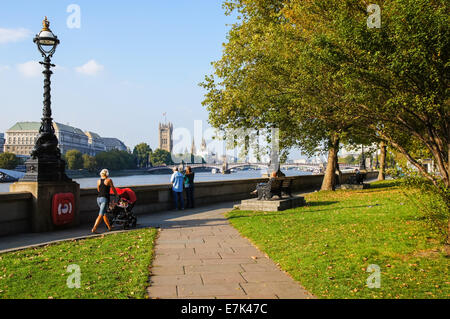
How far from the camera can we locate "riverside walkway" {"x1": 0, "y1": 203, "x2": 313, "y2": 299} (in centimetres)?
493

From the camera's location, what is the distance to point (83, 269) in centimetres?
587

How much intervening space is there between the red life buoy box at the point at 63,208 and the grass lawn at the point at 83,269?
1775 millimetres

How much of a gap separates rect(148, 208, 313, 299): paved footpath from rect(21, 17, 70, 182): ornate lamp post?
318 cm

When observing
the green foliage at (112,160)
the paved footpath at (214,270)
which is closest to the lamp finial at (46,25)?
the paved footpath at (214,270)

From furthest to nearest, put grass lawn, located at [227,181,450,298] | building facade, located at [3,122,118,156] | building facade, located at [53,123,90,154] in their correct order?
building facade, located at [53,123,90,154]
building facade, located at [3,122,118,156]
grass lawn, located at [227,181,450,298]

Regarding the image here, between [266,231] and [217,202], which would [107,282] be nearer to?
[266,231]

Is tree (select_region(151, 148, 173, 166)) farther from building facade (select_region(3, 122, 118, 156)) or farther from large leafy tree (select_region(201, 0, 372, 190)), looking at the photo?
large leafy tree (select_region(201, 0, 372, 190))

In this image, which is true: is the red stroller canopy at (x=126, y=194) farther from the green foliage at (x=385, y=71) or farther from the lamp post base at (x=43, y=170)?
the green foliage at (x=385, y=71)

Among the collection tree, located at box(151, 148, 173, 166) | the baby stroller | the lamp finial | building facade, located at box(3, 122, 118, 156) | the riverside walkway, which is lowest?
the riverside walkway

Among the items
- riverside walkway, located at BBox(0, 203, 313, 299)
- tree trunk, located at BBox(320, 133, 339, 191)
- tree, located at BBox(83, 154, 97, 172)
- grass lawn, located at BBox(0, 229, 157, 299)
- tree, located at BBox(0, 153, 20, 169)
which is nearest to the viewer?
grass lawn, located at BBox(0, 229, 157, 299)

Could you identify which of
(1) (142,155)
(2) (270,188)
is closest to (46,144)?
(2) (270,188)

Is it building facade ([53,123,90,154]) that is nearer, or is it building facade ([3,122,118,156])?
building facade ([3,122,118,156])

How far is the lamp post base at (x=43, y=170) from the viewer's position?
9.69 metres

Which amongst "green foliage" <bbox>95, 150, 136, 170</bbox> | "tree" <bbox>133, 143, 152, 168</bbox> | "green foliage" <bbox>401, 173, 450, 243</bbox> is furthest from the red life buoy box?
"tree" <bbox>133, 143, 152, 168</bbox>
